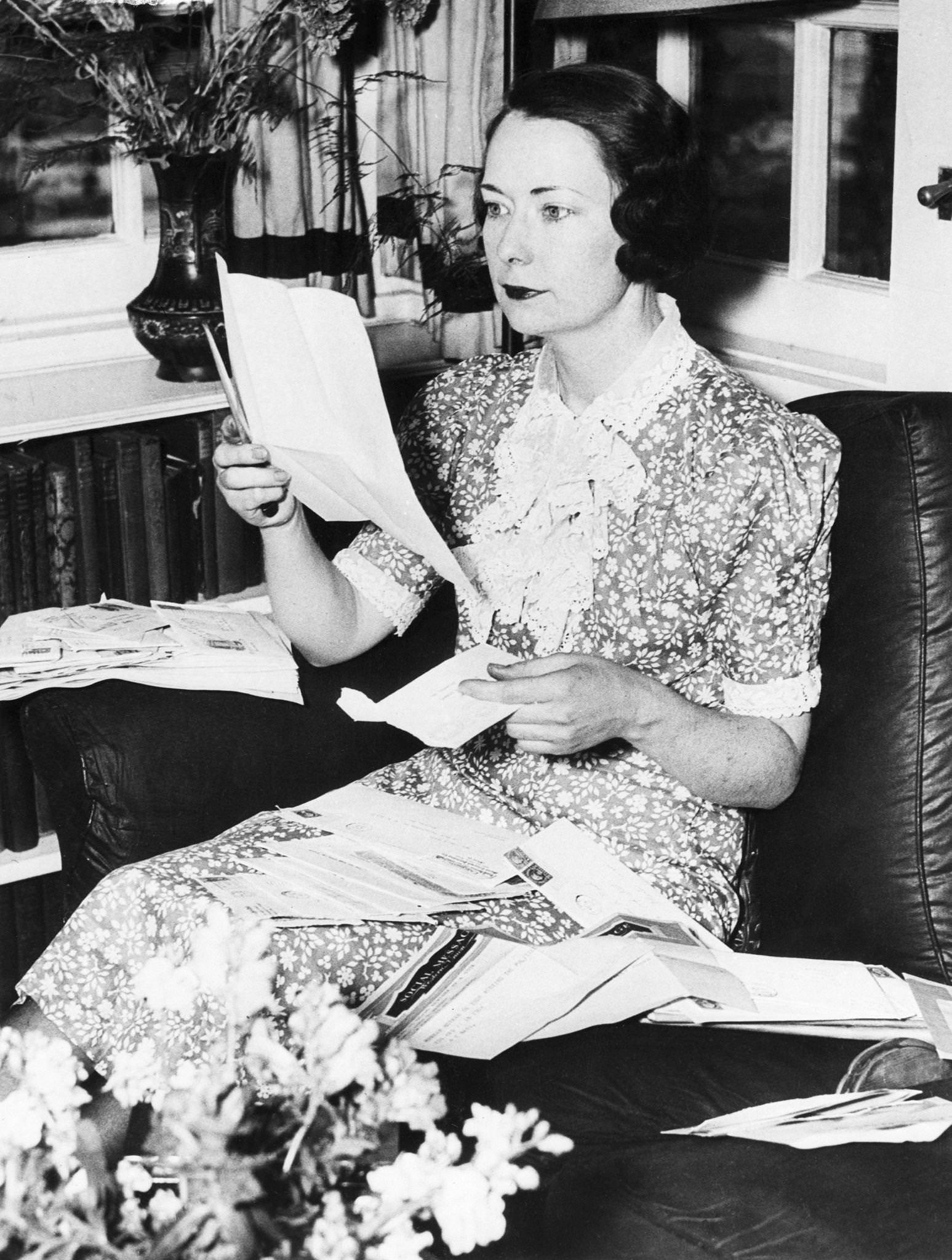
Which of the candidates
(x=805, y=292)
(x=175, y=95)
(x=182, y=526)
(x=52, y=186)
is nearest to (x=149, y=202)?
(x=52, y=186)

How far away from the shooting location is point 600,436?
72.2 inches

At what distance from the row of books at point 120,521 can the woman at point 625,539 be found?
0.55 meters

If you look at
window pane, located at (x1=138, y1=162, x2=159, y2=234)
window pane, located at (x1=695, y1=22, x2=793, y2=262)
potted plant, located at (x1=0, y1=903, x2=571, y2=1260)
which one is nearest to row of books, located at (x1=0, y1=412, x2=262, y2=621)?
window pane, located at (x1=138, y1=162, x2=159, y2=234)

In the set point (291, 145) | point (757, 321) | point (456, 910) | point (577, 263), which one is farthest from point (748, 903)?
point (291, 145)

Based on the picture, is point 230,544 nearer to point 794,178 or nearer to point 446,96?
point 446,96

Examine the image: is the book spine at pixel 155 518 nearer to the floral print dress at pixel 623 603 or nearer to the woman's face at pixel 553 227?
the floral print dress at pixel 623 603

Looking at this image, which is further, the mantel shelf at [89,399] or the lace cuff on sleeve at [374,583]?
the mantel shelf at [89,399]

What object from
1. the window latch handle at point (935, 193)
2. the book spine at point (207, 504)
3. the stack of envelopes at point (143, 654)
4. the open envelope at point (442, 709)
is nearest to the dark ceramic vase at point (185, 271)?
the book spine at point (207, 504)

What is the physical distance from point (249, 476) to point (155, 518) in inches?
29.9

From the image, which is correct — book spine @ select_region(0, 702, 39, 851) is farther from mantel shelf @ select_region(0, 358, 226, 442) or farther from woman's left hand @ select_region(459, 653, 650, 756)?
woman's left hand @ select_region(459, 653, 650, 756)

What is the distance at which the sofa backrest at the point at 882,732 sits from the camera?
1759 millimetres

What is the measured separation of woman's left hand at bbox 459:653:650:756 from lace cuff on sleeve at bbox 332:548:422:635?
0.38 metres

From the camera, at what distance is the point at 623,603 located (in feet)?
5.97

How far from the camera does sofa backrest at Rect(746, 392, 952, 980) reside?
1.76 m
